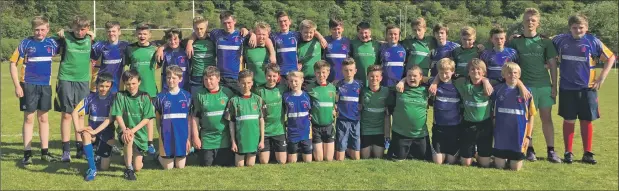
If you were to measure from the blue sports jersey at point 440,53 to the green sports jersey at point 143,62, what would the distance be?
4344mm

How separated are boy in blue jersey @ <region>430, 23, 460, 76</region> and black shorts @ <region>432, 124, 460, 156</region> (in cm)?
106

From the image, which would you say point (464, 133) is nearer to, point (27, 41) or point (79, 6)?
point (27, 41)

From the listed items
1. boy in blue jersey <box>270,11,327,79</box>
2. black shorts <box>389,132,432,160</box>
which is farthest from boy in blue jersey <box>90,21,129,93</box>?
black shorts <box>389,132,432,160</box>

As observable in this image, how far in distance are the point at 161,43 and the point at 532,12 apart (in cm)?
578

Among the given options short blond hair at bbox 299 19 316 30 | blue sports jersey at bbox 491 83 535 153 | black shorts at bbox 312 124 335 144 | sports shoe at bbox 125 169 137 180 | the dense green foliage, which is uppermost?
the dense green foliage

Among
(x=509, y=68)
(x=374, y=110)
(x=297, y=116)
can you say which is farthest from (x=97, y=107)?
(x=509, y=68)

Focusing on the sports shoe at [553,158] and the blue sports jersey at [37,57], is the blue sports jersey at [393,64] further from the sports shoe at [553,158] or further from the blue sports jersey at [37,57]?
the blue sports jersey at [37,57]

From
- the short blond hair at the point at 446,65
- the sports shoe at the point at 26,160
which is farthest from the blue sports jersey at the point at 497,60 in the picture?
the sports shoe at the point at 26,160

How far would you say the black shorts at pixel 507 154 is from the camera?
7008 millimetres

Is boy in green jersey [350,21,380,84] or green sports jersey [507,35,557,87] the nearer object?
green sports jersey [507,35,557,87]

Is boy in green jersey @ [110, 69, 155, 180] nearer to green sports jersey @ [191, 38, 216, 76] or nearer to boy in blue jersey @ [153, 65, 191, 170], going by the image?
boy in blue jersey @ [153, 65, 191, 170]

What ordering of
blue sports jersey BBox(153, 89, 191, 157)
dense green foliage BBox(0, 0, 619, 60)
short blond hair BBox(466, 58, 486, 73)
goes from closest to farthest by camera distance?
blue sports jersey BBox(153, 89, 191, 157), short blond hair BBox(466, 58, 486, 73), dense green foliage BBox(0, 0, 619, 60)

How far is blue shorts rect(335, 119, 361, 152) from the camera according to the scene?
303 inches

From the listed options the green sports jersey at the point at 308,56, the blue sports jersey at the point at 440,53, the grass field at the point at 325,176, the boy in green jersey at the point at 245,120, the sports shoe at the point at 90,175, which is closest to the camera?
the grass field at the point at 325,176
